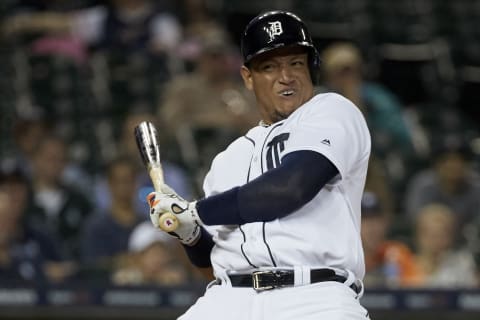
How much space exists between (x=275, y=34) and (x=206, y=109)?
4282 millimetres

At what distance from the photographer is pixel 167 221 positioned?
3.15m

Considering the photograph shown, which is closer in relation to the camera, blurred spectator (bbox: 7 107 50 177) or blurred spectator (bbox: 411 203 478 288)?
blurred spectator (bbox: 411 203 478 288)

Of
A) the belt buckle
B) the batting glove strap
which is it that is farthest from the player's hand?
the belt buckle

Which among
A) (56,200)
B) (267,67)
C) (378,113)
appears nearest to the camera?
(267,67)

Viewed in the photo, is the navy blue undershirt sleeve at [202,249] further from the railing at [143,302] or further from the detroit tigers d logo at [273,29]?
the railing at [143,302]

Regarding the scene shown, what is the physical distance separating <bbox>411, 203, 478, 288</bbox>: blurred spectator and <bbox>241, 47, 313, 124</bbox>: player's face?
8.70 ft

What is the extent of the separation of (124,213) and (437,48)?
3853 millimetres

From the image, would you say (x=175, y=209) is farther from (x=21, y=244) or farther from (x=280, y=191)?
(x=21, y=244)

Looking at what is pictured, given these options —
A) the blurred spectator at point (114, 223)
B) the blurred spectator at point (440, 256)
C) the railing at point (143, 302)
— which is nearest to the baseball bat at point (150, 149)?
the railing at point (143, 302)

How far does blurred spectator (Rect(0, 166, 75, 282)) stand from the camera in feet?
18.3

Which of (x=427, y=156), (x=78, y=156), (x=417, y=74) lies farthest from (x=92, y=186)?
(x=417, y=74)

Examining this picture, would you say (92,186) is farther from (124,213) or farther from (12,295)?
(12,295)

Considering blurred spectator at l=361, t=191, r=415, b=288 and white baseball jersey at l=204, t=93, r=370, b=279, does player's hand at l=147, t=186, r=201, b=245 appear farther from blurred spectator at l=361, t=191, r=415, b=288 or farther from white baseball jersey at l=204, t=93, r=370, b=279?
blurred spectator at l=361, t=191, r=415, b=288

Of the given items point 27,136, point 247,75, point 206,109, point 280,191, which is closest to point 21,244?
point 27,136
